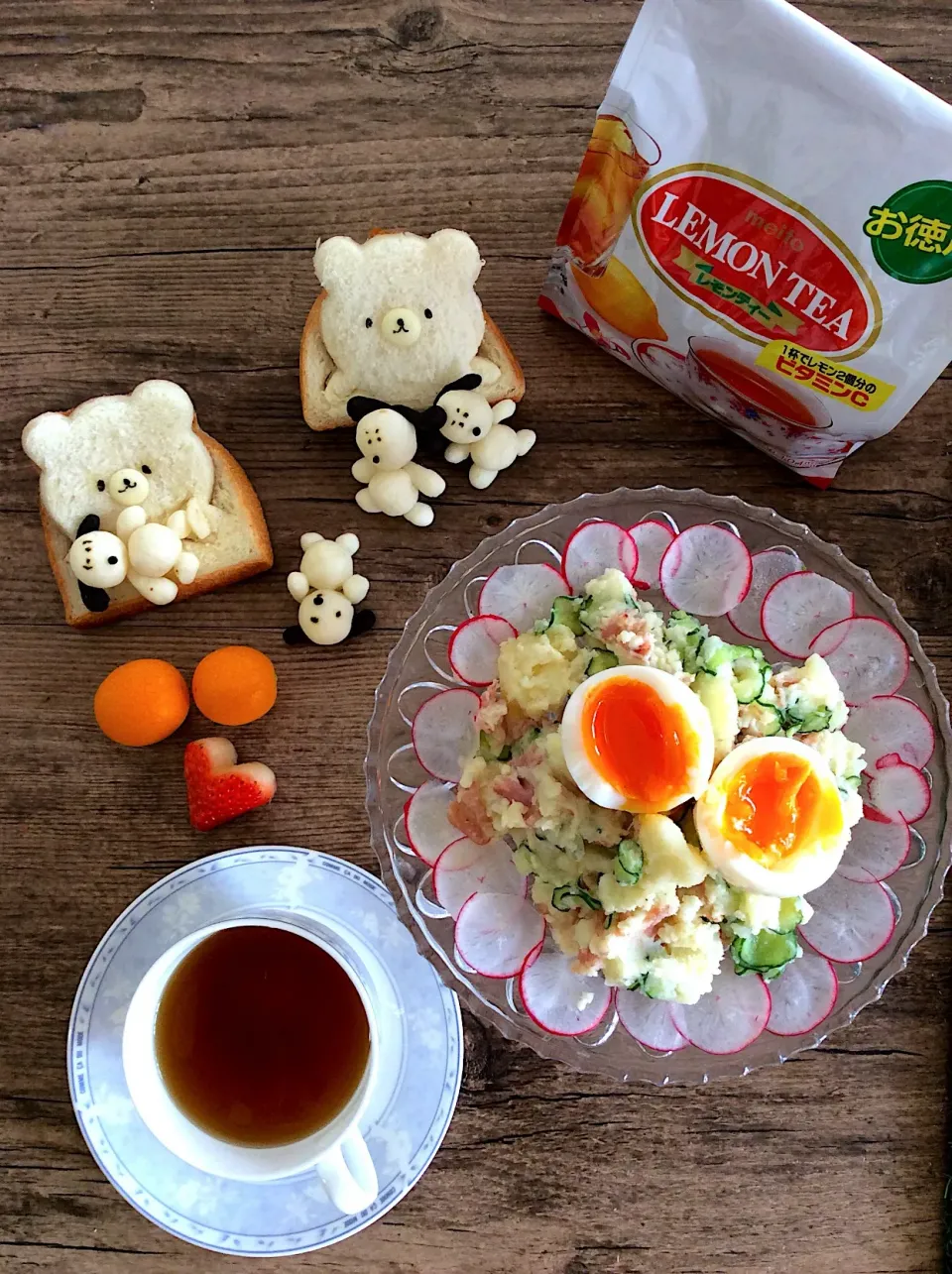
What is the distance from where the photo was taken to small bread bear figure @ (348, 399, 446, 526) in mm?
1332

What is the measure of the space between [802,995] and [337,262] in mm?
1076

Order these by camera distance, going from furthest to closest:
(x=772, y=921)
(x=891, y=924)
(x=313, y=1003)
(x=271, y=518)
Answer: (x=271, y=518), (x=313, y=1003), (x=891, y=924), (x=772, y=921)

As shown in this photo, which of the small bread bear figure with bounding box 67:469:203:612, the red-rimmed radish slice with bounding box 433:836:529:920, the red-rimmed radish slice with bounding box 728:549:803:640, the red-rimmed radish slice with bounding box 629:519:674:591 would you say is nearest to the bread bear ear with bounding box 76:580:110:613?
the small bread bear figure with bounding box 67:469:203:612

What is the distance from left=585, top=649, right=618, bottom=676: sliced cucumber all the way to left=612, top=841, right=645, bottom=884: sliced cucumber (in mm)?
178

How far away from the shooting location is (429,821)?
1.14 m

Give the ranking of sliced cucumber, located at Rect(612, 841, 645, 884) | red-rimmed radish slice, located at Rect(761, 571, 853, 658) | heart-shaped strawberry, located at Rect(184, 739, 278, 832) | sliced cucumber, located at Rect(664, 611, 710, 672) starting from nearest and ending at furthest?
1. sliced cucumber, located at Rect(612, 841, 645, 884)
2. sliced cucumber, located at Rect(664, 611, 710, 672)
3. red-rimmed radish slice, located at Rect(761, 571, 853, 658)
4. heart-shaped strawberry, located at Rect(184, 739, 278, 832)

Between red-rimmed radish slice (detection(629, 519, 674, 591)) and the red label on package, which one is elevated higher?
the red label on package

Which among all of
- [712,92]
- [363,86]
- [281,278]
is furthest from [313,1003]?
[363,86]

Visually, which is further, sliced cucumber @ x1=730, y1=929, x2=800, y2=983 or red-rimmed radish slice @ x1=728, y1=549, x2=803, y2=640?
red-rimmed radish slice @ x1=728, y1=549, x2=803, y2=640

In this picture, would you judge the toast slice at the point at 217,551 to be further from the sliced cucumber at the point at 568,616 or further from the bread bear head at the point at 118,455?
the sliced cucumber at the point at 568,616

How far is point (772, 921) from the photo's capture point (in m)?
1.00

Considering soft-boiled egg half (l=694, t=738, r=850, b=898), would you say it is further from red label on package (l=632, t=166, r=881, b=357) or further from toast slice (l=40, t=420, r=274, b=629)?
toast slice (l=40, t=420, r=274, b=629)

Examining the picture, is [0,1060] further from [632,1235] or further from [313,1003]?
[632,1235]

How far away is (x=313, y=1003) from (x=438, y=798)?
1.12 feet
